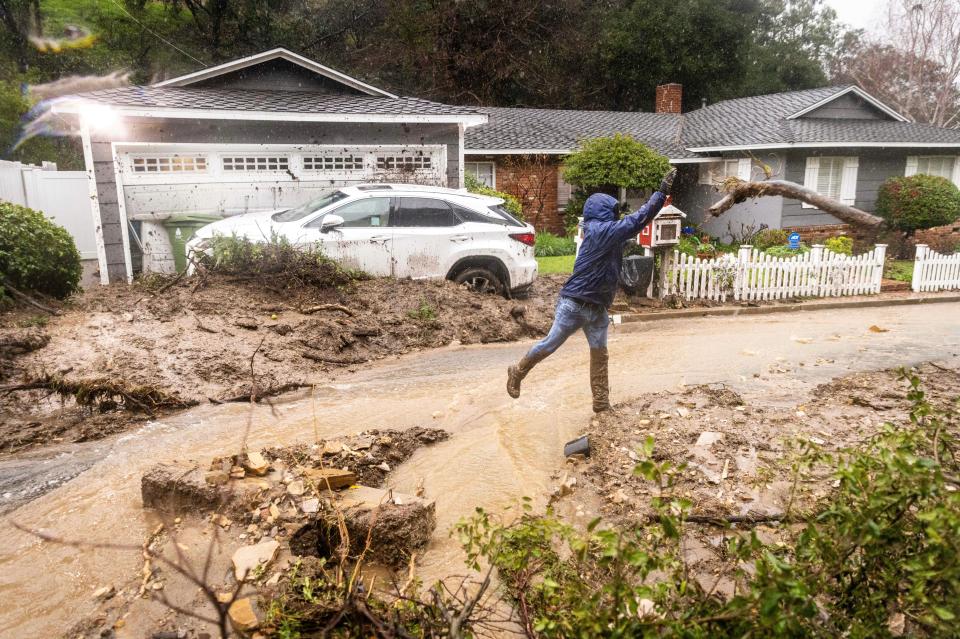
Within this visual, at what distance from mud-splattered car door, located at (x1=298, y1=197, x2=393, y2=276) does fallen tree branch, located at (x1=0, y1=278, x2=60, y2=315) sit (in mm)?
3185

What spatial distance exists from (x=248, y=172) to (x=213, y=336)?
5.78m

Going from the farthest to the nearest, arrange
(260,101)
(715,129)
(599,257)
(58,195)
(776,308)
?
1. (715,129)
2. (58,195)
3. (260,101)
4. (776,308)
5. (599,257)

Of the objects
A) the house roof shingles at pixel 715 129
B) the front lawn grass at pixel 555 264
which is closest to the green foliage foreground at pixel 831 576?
the front lawn grass at pixel 555 264

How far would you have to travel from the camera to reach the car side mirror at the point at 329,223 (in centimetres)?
955

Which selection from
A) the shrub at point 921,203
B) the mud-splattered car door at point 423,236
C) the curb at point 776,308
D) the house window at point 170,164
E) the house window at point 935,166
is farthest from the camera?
the house window at point 935,166

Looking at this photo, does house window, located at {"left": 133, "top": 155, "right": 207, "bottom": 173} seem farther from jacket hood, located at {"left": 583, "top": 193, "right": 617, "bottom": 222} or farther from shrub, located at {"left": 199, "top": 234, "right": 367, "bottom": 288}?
jacket hood, located at {"left": 583, "top": 193, "right": 617, "bottom": 222}

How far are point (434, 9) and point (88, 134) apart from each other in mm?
19539

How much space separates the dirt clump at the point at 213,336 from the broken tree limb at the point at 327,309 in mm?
14

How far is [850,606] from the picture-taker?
8.60ft

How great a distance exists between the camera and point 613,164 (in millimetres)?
16938

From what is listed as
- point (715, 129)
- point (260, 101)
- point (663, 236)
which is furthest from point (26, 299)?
point (715, 129)

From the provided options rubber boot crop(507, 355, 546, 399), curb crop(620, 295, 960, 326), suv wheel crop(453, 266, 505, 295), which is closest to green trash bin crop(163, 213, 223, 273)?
suv wheel crop(453, 266, 505, 295)

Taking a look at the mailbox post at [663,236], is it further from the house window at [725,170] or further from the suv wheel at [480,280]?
the house window at [725,170]

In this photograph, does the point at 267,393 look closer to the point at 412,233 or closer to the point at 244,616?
the point at 244,616
